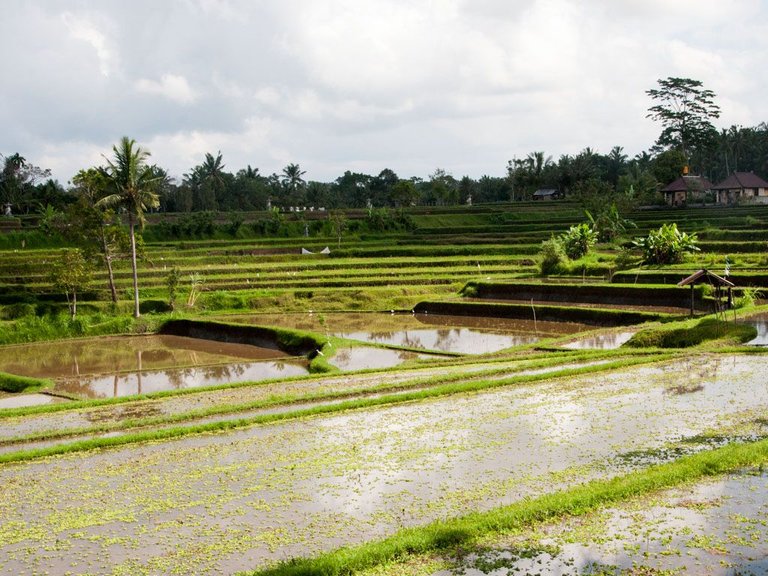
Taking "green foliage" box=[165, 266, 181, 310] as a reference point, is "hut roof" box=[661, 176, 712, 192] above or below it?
above

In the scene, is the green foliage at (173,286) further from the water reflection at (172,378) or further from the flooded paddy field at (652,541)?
the flooded paddy field at (652,541)

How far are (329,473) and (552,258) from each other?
2674 centimetres

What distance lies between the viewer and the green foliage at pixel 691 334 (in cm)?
1846

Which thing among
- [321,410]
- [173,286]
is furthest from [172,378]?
[173,286]

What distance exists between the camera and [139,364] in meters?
22.5

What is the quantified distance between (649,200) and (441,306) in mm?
31041

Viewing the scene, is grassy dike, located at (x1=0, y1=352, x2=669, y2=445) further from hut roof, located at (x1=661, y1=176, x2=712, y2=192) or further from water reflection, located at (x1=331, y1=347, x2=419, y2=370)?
hut roof, located at (x1=661, y1=176, x2=712, y2=192)

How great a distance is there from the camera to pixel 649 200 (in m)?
55.5

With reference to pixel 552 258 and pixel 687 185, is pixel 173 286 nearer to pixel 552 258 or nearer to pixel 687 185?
pixel 552 258

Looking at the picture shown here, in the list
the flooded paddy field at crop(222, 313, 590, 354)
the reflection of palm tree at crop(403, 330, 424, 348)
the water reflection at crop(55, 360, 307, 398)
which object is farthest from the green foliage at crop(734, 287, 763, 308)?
the water reflection at crop(55, 360, 307, 398)

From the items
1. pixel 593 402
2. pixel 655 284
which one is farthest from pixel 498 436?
pixel 655 284

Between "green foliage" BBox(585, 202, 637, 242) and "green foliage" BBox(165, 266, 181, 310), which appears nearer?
"green foliage" BBox(165, 266, 181, 310)

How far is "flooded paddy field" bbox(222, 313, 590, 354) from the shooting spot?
2288cm

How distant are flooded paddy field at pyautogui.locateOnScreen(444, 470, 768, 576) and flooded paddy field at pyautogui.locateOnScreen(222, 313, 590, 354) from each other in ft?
43.0
